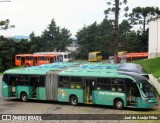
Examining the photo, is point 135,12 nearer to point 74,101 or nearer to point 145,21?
point 145,21

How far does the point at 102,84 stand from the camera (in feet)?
83.4

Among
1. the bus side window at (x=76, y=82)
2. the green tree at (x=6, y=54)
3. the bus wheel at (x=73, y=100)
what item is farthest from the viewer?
the green tree at (x=6, y=54)

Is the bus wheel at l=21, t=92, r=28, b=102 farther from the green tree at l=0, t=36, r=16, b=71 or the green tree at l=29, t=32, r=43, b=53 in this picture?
the green tree at l=29, t=32, r=43, b=53

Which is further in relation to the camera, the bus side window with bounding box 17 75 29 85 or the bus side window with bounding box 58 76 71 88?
the bus side window with bounding box 17 75 29 85

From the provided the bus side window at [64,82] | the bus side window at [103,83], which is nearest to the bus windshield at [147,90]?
the bus side window at [103,83]

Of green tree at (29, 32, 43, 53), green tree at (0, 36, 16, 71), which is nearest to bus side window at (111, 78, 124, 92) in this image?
green tree at (0, 36, 16, 71)

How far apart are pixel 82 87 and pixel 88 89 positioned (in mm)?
472

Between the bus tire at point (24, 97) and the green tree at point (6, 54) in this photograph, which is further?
the green tree at point (6, 54)

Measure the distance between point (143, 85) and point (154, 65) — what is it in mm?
17130

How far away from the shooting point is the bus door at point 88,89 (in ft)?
84.9

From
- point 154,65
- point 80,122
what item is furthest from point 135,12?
point 80,122

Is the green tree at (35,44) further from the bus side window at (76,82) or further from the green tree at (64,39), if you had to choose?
the bus side window at (76,82)

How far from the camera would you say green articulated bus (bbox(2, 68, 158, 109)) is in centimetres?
2392

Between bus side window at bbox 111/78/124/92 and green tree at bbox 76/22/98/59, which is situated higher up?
green tree at bbox 76/22/98/59
